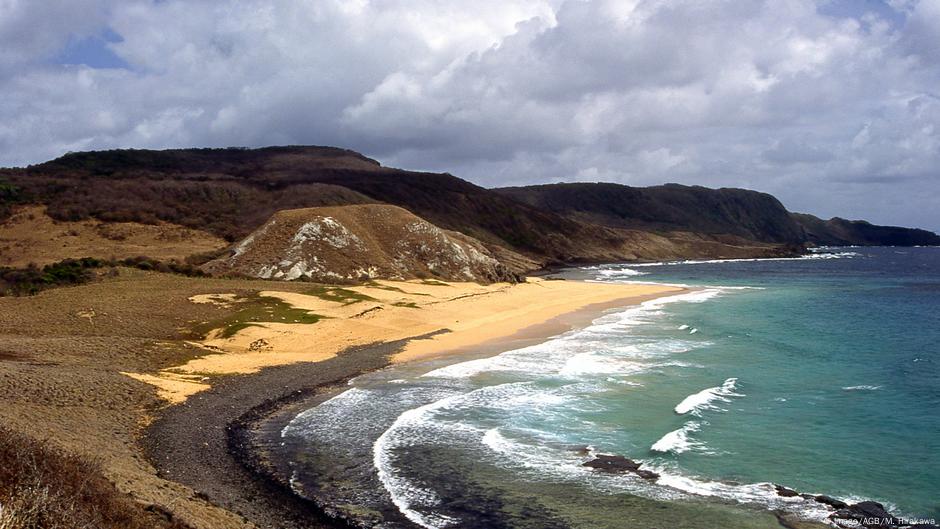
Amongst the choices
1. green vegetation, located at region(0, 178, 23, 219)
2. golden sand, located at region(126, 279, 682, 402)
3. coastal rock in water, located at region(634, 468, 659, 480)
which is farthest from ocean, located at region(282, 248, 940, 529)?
green vegetation, located at region(0, 178, 23, 219)

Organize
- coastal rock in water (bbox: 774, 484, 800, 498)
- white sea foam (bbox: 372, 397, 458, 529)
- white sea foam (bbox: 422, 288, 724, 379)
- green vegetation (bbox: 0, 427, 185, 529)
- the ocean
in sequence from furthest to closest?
white sea foam (bbox: 422, 288, 724, 379)
coastal rock in water (bbox: 774, 484, 800, 498)
the ocean
white sea foam (bbox: 372, 397, 458, 529)
green vegetation (bbox: 0, 427, 185, 529)

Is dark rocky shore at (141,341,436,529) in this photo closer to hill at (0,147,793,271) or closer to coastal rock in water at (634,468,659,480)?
coastal rock in water at (634,468,659,480)

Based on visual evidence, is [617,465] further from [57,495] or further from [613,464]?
[57,495]

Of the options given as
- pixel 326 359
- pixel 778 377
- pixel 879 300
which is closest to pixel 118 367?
pixel 326 359

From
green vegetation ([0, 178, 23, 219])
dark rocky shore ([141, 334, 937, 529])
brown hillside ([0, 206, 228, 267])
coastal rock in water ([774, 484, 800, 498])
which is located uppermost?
green vegetation ([0, 178, 23, 219])

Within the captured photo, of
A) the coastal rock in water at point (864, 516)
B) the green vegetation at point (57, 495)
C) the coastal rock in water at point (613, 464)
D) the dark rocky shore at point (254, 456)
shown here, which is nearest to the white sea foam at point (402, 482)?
the dark rocky shore at point (254, 456)

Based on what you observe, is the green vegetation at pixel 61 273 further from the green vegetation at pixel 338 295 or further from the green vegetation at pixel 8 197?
the green vegetation at pixel 8 197
